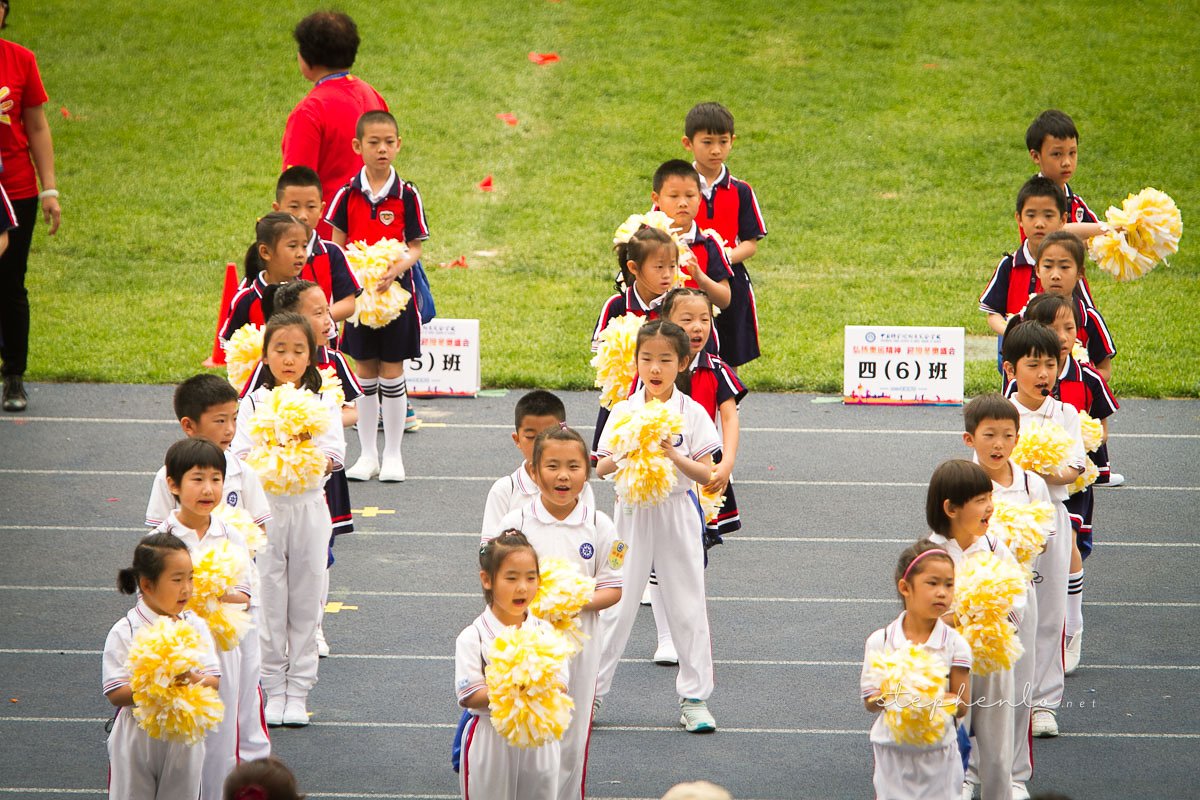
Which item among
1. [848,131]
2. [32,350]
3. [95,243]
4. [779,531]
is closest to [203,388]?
[779,531]

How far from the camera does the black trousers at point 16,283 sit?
32.6 feet

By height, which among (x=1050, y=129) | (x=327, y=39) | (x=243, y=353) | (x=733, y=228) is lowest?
(x=243, y=353)

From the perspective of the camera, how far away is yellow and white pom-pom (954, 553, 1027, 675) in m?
4.81

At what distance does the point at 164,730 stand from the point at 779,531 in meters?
4.46

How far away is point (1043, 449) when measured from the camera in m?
5.55

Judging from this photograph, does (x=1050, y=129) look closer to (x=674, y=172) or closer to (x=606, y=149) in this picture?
(x=674, y=172)

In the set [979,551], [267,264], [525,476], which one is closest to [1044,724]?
[979,551]

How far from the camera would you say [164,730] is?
14.7 feet

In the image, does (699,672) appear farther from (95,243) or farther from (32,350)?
(95,243)

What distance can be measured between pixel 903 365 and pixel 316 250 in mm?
4843

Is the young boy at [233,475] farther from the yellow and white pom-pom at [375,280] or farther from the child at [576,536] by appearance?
the yellow and white pom-pom at [375,280]

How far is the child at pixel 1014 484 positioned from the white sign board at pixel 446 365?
19.2ft

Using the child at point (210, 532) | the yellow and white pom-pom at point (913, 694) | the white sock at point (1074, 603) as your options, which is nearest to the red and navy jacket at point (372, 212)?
the child at point (210, 532)

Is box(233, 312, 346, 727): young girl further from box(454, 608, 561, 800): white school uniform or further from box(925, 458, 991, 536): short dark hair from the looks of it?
box(925, 458, 991, 536): short dark hair
